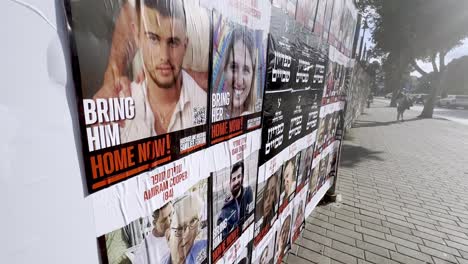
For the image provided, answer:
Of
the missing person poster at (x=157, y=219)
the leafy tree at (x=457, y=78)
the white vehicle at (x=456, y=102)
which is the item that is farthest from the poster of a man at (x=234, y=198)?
the leafy tree at (x=457, y=78)

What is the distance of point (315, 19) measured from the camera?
2.25 metres

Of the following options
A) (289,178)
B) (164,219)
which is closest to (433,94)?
(289,178)

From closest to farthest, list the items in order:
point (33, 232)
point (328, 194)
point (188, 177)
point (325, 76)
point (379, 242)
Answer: point (33, 232) < point (188, 177) < point (325, 76) < point (379, 242) < point (328, 194)

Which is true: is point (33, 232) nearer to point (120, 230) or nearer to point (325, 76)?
point (120, 230)

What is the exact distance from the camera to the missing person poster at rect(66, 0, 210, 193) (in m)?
0.65

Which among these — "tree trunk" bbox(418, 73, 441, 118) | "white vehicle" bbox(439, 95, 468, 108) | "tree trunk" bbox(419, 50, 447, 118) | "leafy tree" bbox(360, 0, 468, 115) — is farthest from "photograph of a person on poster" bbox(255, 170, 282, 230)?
"white vehicle" bbox(439, 95, 468, 108)

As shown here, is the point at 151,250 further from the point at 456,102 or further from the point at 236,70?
the point at 456,102

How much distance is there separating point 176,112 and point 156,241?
1.69ft

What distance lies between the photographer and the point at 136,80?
782mm

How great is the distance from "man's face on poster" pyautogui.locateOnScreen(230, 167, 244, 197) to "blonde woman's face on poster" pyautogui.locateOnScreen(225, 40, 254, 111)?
1.30 ft

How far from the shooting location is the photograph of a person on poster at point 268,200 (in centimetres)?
189

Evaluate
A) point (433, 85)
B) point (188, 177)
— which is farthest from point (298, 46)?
point (433, 85)

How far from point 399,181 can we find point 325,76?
4271 mm

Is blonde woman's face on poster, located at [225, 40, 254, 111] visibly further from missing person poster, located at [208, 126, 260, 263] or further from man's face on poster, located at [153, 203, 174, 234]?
man's face on poster, located at [153, 203, 174, 234]
